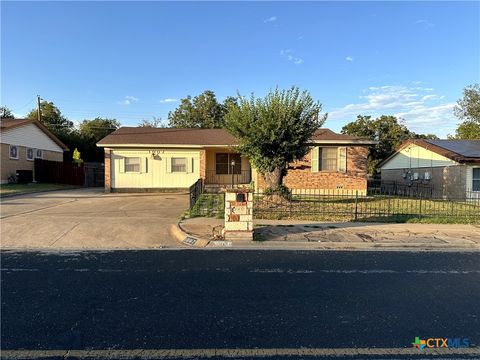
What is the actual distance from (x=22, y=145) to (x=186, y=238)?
75.8 ft

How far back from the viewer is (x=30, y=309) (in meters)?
4.08

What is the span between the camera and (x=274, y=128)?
1253 cm

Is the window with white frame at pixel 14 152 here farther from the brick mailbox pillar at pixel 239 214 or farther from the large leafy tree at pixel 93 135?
the brick mailbox pillar at pixel 239 214

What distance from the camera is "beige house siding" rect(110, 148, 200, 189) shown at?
2033 cm

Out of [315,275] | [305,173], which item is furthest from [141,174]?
[315,275]

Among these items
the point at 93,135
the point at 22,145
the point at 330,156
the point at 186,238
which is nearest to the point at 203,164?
the point at 330,156

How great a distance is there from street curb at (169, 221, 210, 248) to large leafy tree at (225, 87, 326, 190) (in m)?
5.04

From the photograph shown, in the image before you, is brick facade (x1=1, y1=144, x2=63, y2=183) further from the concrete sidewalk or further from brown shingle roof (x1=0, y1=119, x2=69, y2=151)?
the concrete sidewalk

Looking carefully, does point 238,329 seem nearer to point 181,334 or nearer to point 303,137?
point 181,334

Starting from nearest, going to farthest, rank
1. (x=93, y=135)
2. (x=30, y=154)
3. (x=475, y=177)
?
(x=475, y=177), (x=30, y=154), (x=93, y=135)

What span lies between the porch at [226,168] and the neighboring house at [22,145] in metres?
14.6

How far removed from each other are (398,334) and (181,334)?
2397 millimetres

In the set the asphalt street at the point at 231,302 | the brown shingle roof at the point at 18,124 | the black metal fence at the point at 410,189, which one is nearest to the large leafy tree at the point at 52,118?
the brown shingle roof at the point at 18,124

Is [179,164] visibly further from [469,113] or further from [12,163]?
[469,113]
